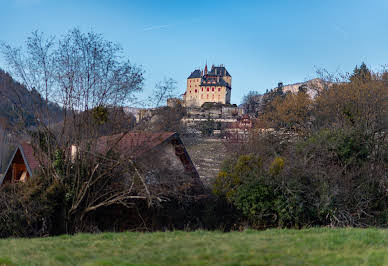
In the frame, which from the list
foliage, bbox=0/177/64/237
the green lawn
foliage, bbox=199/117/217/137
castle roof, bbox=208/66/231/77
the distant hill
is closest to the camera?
the green lawn

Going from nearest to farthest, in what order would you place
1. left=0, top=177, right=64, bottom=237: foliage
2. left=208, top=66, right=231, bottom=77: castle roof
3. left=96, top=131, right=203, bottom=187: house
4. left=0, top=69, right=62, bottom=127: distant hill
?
left=0, top=177, right=64, bottom=237: foliage
left=0, top=69, right=62, bottom=127: distant hill
left=96, top=131, right=203, bottom=187: house
left=208, top=66, right=231, bottom=77: castle roof

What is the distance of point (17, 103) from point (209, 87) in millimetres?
97636

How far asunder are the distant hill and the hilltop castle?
309 feet

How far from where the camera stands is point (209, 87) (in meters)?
110

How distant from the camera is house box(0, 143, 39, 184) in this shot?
55.4 ft

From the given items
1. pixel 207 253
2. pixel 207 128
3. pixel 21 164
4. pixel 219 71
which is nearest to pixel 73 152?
pixel 21 164

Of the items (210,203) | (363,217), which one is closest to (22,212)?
(210,203)

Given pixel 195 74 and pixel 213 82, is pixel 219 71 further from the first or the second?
pixel 195 74

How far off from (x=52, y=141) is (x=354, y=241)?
11.0 meters

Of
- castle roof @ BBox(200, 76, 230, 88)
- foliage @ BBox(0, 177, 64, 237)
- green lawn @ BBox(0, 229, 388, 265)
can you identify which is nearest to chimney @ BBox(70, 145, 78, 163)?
foliage @ BBox(0, 177, 64, 237)

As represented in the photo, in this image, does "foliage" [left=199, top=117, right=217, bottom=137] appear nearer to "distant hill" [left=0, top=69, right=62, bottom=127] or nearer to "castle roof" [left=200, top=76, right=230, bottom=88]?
"distant hill" [left=0, top=69, right=62, bottom=127]

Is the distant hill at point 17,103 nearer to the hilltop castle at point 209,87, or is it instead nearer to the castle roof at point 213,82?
the hilltop castle at point 209,87

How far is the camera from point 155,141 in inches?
575

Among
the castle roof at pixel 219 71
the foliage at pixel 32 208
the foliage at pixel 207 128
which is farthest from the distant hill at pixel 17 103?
the castle roof at pixel 219 71
